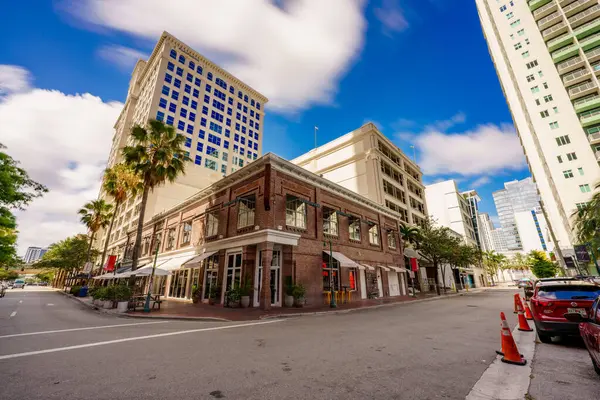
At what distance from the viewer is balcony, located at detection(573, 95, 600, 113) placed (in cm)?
4003

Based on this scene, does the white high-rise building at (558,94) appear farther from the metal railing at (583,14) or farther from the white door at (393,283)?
the white door at (393,283)

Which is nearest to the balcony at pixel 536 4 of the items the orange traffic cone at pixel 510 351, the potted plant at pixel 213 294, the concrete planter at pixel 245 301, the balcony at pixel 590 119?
the balcony at pixel 590 119

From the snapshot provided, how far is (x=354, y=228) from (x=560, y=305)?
1800 centimetres

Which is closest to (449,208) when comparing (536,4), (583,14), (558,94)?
(558,94)

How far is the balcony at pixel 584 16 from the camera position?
4269 centimetres

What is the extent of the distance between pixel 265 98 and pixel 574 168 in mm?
62367

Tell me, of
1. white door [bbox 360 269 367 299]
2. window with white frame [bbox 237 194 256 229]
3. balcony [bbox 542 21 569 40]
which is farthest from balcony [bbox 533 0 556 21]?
window with white frame [bbox 237 194 256 229]

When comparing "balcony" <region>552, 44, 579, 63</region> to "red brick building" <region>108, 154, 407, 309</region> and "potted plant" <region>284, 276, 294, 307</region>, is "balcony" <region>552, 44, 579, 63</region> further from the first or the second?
"potted plant" <region>284, 276, 294, 307</region>

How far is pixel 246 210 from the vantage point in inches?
730

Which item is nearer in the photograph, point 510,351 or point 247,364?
point 510,351

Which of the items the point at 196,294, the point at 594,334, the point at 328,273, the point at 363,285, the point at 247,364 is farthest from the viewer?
the point at 363,285

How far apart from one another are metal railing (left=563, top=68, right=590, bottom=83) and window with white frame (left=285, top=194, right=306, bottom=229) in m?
55.4

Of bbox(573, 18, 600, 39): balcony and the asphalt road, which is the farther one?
bbox(573, 18, 600, 39): balcony

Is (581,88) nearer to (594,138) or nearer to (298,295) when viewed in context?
(594,138)
